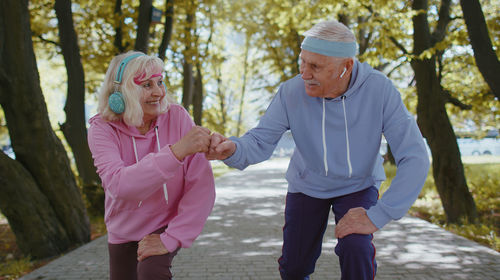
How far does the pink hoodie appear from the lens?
2824 mm

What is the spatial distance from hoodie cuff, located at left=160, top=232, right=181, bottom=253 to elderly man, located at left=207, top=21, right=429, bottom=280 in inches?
21.4

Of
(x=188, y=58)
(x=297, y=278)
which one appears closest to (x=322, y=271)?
(x=297, y=278)

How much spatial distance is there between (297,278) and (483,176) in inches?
523

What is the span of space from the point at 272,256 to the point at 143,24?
505 cm

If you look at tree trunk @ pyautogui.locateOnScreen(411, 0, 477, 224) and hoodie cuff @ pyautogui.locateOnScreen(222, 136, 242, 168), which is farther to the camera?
tree trunk @ pyautogui.locateOnScreen(411, 0, 477, 224)

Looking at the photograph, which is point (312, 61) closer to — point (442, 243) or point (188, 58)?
point (442, 243)

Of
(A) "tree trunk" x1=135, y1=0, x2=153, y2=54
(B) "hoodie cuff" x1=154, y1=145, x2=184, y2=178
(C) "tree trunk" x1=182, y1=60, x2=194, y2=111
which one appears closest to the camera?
(B) "hoodie cuff" x1=154, y1=145, x2=184, y2=178

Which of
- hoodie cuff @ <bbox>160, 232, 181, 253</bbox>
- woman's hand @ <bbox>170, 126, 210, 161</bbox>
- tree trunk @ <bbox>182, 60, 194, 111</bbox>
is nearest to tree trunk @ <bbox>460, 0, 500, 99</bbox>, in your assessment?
woman's hand @ <bbox>170, 126, 210, 161</bbox>

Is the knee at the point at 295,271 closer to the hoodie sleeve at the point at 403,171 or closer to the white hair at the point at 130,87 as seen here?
the hoodie sleeve at the point at 403,171

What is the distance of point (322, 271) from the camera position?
222 inches

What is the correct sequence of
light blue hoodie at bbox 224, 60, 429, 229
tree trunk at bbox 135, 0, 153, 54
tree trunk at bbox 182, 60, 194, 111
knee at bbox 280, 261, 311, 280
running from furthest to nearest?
tree trunk at bbox 182, 60, 194, 111 → tree trunk at bbox 135, 0, 153, 54 → knee at bbox 280, 261, 311, 280 → light blue hoodie at bbox 224, 60, 429, 229

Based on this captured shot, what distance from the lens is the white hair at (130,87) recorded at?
9.51ft

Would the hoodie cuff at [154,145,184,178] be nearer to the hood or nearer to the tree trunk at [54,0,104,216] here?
the hood

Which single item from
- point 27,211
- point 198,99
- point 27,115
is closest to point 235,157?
point 27,211
